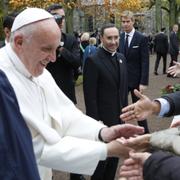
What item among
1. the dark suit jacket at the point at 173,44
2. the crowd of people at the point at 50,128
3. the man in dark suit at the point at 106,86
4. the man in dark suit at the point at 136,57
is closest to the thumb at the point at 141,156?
the crowd of people at the point at 50,128

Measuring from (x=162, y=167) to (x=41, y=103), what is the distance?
1.31 m

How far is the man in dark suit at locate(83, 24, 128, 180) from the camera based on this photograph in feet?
17.6

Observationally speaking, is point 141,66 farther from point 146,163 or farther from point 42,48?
point 146,163

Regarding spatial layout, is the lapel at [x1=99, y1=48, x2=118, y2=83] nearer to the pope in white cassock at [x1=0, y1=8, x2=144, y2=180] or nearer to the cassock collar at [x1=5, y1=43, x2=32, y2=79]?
the pope in white cassock at [x1=0, y1=8, x2=144, y2=180]

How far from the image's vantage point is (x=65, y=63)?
19.2ft

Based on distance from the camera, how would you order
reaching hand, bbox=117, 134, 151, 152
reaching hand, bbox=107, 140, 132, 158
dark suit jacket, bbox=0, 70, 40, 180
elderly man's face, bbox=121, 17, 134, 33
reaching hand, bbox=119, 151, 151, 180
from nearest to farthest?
1. dark suit jacket, bbox=0, 70, 40, 180
2. reaching hand, bbox=119, 151, 151, 180
3. reaching hand, bbox=117, 134, 151, 152
4. reaching hand, bbox=107, 140, 132, 158
5. elderly man's face, bbox=121, 17, 134, 33

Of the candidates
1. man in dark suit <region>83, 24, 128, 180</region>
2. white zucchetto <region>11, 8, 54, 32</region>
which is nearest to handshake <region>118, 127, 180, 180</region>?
white zucchetto <region>11, 8, 54, 32</region>

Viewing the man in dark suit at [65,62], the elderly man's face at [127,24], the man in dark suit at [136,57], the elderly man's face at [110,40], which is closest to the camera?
the elderly man's face at [110,40]

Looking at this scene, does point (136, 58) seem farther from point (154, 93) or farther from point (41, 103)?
point (154, 93)

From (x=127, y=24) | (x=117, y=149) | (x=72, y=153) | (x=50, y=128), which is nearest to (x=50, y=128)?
(x=50, y=128)

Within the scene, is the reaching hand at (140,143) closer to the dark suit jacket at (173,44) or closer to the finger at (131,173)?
the finger at (131,173)

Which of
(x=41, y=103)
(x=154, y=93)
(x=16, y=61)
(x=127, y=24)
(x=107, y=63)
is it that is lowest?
(x=154, y=93)

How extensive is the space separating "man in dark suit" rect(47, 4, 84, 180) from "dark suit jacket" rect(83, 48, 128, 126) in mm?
384

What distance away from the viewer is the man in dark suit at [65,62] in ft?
18.9
